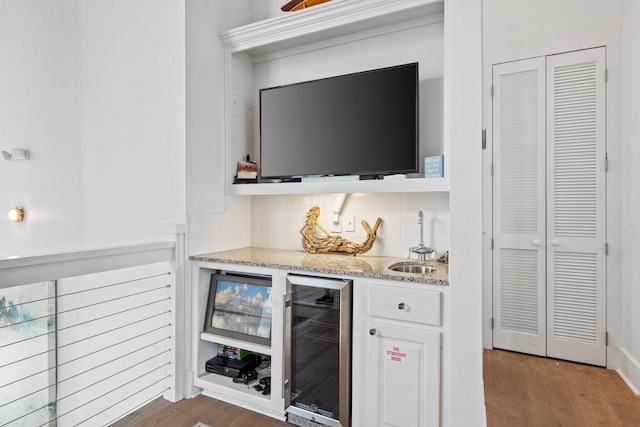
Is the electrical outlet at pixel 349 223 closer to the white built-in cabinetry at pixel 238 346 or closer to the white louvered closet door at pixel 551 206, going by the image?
the white built-in cabinetry at pixel 238 346

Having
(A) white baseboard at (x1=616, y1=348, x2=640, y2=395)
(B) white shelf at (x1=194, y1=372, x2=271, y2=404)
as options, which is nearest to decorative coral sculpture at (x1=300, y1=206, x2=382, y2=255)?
(B) white shelf at (x1=194, y1=372, x2=271, y2=404)

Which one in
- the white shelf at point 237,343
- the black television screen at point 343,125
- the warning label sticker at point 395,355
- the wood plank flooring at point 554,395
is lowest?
the wood plank flooring at point 554,395

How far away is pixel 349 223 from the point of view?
2455 mm

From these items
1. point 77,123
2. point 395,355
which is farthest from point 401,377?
point 77,123

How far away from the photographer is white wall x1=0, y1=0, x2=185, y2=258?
2592 millimetres

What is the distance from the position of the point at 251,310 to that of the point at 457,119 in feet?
5.29

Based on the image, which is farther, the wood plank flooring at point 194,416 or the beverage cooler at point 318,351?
the wood plank flooring at point 194,416

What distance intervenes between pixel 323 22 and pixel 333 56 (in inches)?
11.3

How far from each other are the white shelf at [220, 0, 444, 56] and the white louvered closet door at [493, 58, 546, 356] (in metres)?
1.28

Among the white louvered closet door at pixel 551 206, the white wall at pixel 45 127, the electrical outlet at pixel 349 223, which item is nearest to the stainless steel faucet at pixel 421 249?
the electrical outlet at pixel 349 223

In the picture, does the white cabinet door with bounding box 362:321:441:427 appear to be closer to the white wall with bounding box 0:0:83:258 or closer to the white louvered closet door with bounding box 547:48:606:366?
the white louvered closet door with bounding box 547:48:606:366

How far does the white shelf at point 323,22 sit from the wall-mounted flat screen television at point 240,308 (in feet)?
5.33

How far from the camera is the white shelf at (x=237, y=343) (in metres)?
2.08

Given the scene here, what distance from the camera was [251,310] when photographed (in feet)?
7.16
